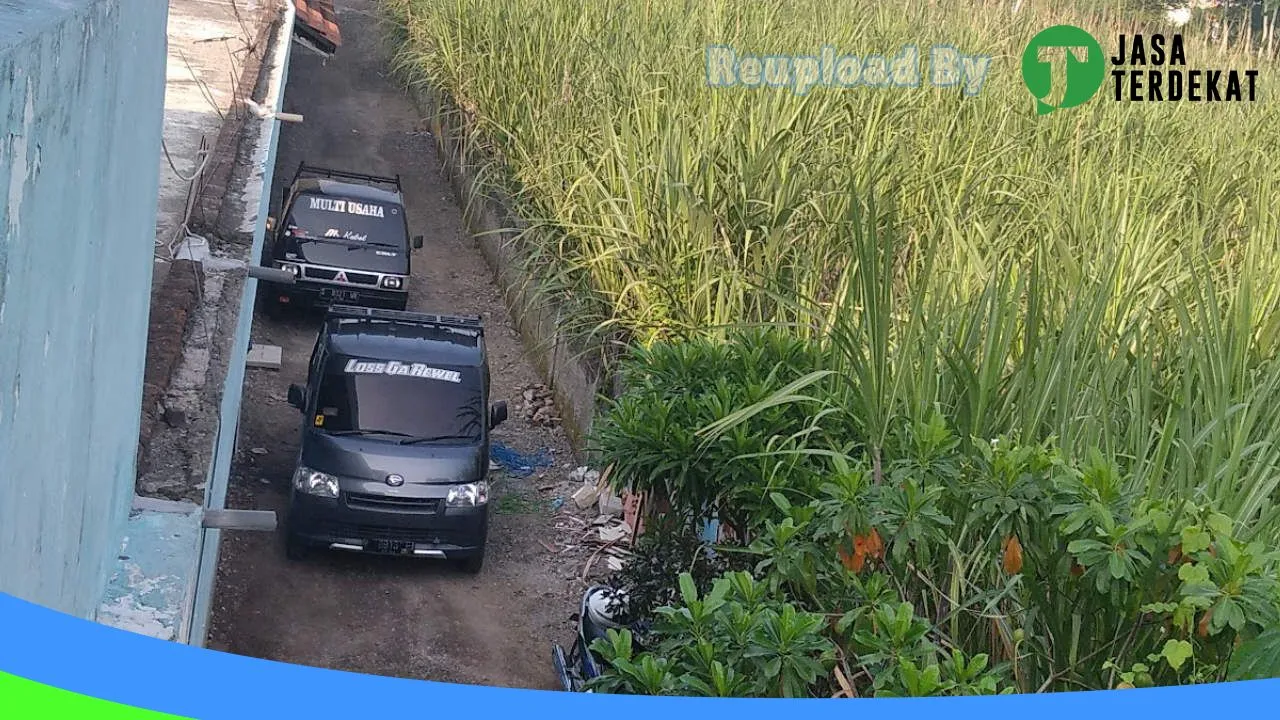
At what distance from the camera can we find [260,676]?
7.41 ft

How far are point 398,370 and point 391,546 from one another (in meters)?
1.48

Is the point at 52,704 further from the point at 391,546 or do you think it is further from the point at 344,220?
the point at 344,220

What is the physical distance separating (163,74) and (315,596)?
501 centimetres

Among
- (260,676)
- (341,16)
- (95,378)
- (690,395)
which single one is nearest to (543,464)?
(690,395)

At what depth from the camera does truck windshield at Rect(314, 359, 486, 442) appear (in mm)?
10495

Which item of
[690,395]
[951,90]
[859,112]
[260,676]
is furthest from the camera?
[951,90]

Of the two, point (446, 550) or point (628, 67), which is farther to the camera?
point (628, 67)

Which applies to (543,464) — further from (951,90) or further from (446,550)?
(951,90)

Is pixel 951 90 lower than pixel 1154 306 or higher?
higher

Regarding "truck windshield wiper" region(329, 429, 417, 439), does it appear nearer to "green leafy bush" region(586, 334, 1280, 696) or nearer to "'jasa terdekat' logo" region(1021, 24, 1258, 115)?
"'jasa terdekat' logo" region(1021, 24, 1258, 115)

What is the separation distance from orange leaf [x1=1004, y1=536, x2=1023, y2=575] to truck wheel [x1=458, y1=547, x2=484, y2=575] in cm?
689

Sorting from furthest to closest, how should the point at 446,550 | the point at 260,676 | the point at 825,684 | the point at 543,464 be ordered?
1. the point at 543,464
2. the point at 446,550
3. the point at 825,684
4. the point at 260,676

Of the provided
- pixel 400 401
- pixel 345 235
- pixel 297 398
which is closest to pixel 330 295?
pixel 345 235

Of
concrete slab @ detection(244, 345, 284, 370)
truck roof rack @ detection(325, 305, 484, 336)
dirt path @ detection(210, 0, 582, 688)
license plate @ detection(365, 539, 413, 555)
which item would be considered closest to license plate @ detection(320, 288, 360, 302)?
dirt path @ detection(210, 0, 582, 688)
